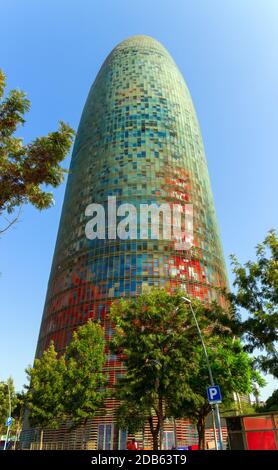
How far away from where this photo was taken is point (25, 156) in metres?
15.1

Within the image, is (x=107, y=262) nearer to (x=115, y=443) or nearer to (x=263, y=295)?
(x=115, y=443)

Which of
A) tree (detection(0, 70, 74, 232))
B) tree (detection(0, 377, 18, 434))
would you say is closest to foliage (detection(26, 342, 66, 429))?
tree (detection(0, 377, 18, 434))

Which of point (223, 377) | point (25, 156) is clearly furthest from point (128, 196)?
point (25, 156)

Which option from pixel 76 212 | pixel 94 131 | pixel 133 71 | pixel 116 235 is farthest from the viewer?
pixel 133 71

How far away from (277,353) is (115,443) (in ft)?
146

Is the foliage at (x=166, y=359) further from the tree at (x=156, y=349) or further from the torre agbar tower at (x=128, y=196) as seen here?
the torre agbar tower at (x=128, y=196)

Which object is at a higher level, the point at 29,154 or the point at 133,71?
the point at 133,71

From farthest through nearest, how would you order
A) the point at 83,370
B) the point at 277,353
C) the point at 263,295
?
the point at 83,370, the point at 263,295, the point at 277,353

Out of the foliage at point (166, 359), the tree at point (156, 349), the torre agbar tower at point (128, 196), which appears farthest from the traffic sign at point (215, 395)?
the torre agbar tower at point (128, 196)

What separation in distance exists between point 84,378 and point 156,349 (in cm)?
1702

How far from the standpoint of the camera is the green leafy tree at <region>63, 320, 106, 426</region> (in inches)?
1543

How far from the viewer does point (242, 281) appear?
21.2 metres

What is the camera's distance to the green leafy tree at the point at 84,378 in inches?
1543

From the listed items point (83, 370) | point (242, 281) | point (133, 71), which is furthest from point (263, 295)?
point (133, 71)
